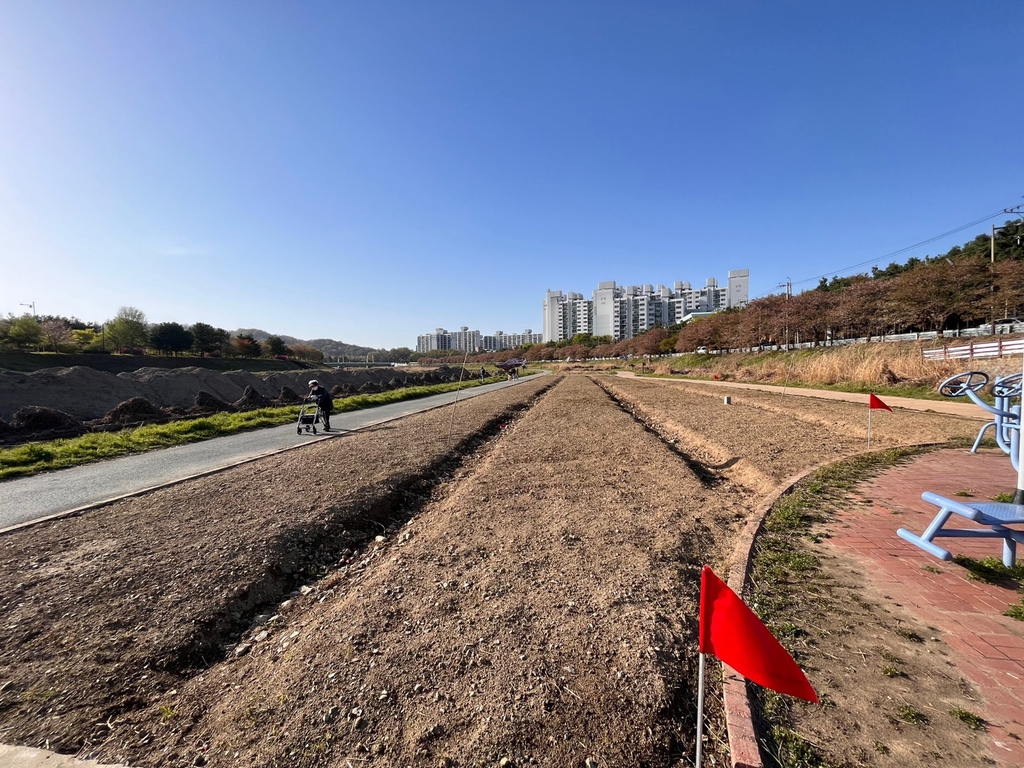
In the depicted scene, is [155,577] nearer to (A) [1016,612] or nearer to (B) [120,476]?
(B) [120,476]

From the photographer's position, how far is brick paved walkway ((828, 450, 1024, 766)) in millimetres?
2248

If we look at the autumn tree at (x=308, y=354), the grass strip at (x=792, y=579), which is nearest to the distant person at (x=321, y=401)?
the grass strip at (x=792, y=579)

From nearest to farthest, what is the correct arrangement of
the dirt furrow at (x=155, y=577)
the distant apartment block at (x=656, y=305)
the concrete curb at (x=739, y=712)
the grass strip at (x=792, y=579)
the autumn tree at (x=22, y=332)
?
the concrete curb at (x=739, y=712) → the grass strip at (x=792, y=579) → the dirt furrow at (x=155, y=577) → the autumn tree at (x=22, y=332) → the distant apartment block at (x=656, y=305)

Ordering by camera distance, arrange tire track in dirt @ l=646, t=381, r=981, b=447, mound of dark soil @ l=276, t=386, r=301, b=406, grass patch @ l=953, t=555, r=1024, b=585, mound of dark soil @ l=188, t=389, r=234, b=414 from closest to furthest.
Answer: grass patch @ l=953, t=555, r=1024, b=585 < tire track in dirt @ l=646, t=381, r=981, b=447 < mound of dark soil @ l=188, t=389, r=234, b=414 < mound of dark soil @ l=276, t=386, r=301, b=406

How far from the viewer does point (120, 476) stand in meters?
8.05

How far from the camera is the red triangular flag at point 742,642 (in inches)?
66.9

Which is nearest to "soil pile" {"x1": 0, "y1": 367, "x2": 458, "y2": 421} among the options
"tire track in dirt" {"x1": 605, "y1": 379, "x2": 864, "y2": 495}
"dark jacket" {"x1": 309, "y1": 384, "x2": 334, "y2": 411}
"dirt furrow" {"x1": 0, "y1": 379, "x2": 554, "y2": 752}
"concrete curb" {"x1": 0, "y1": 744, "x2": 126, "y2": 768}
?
"dark jacket" {"x1": 309, "y1": 384, "x2": 334, "y2": 411}

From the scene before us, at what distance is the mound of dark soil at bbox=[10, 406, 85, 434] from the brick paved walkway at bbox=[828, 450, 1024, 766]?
19549mm

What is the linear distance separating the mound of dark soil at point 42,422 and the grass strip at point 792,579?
1866 cm

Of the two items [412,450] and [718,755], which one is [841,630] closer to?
[718,755]

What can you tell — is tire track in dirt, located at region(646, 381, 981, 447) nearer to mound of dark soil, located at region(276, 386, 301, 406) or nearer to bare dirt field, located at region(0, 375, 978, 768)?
bare dirt field, located at region(0, 375, 978, 768)

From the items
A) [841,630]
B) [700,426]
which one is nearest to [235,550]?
[841,630]

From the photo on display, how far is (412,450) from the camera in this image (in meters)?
9.64

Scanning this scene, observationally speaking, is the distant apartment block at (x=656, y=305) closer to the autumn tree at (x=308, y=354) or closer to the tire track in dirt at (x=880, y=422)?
the autumn tree at (x=308, y=354)
